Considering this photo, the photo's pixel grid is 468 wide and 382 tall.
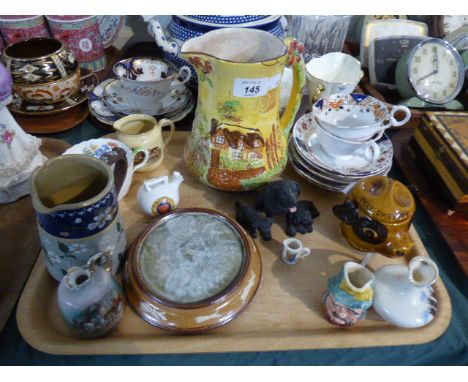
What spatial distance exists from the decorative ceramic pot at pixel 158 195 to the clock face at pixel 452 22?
1235 millimetres

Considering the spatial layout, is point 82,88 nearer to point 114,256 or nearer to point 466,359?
point 114,256

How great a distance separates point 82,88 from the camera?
44.8 inches

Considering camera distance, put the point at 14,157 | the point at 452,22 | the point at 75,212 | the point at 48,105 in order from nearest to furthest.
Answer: the point at 75,212, the point at 14,157, the point at 48,105, the point at 452,22

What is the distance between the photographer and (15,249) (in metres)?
0.76

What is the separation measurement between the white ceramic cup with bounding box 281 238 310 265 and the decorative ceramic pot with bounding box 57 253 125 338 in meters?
0.31

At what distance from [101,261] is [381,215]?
0.52 m

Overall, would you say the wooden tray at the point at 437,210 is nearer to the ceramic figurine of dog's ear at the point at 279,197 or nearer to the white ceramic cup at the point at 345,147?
the white ceramic cup at the point at 345,147

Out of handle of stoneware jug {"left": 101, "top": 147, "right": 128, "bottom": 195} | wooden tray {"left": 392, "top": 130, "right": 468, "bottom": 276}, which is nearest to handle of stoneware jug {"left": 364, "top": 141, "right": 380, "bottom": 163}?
wooden tray {"left": 392, "top": 130, "right": 468, "bottom": 276}

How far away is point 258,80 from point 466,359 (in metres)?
0.63

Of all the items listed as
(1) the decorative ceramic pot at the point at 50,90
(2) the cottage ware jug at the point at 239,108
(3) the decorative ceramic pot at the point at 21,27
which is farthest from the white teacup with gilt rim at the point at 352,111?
(3) the decorative ceramic pot at the point at 21,27

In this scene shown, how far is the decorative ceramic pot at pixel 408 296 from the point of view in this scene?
2.05ft

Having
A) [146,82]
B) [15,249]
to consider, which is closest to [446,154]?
[146,82]

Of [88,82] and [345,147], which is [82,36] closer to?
[88,82]

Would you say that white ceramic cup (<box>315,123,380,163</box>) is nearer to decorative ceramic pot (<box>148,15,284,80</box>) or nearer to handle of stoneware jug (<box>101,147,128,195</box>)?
decorative ceramic pot (<box>148,15,284,80</box>)
